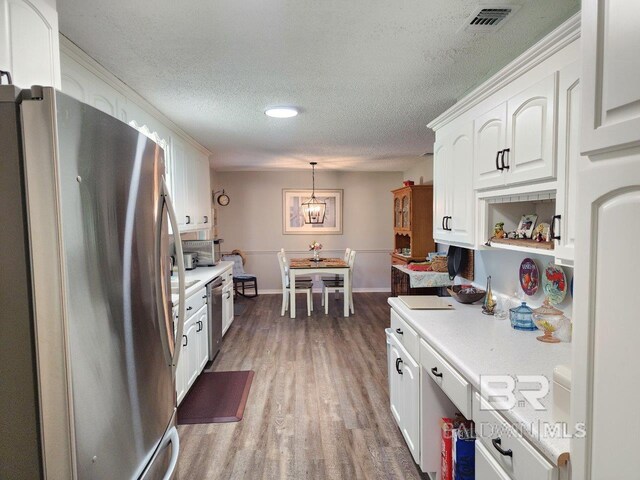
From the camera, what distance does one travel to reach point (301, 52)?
1.92 m

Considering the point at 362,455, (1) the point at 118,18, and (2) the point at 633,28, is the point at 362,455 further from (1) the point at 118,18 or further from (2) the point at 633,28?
(1) the point at 118,18

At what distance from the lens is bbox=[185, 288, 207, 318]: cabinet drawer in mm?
2725

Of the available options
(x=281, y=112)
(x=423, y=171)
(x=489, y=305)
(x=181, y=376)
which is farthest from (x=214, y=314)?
(x=423, y=171)

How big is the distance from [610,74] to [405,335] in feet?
5.44

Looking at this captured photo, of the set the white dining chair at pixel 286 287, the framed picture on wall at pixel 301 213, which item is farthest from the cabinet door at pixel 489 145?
the framed picture on wall at pixel 301 213

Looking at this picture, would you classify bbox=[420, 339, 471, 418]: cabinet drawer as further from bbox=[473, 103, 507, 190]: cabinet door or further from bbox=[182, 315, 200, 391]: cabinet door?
bbox=[182, 315, 200, 391]: cabinet door

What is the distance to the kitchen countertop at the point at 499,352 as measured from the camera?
1.03 m

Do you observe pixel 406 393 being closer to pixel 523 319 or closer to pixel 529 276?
pixel 523 319

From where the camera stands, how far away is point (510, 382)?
4.14 feet

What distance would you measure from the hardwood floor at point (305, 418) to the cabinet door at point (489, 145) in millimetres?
1664

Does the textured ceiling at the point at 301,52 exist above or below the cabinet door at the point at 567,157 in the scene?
above

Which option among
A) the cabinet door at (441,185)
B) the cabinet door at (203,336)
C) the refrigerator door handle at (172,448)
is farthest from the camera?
the cabinet door at (203,336)

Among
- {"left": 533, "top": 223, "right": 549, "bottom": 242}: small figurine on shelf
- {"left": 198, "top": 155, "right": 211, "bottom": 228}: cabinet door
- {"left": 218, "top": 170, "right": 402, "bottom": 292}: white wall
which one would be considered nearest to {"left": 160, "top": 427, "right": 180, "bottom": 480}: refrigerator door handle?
{"left": 533, "top": 223, "right": 549, "bottom": 242}: small figurine on shelf

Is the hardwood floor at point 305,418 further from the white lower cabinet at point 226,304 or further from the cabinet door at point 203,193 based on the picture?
the cabinet door at point 203,193
